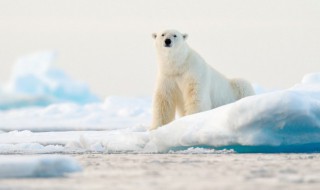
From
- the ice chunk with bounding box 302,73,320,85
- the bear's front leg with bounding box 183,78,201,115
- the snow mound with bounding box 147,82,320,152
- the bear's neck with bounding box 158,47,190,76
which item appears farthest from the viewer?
the ice chunk with bounding box 302,73,320,85

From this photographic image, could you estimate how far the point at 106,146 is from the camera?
789cm

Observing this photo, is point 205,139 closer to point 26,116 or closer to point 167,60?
point 167,60

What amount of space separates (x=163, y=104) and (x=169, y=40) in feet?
2.86

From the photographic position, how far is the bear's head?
30.5 ft

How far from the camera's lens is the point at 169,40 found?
9.27 metres

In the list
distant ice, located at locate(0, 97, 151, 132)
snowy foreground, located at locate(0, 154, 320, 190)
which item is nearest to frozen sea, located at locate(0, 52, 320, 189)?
snowy foreground, located at locate(0, 154, 320, 190)

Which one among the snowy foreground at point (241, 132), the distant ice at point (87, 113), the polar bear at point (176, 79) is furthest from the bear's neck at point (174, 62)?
the distant ice at point (87, 113)

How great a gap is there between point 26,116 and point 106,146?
2565 centimetres

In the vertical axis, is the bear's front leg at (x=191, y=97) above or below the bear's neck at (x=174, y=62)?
below

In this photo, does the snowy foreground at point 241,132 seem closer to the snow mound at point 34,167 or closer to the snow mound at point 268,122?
the snow mound at point 268,122

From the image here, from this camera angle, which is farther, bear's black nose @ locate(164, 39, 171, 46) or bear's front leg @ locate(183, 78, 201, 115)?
bear's black nose @ locate(164, 39, 171, 46)

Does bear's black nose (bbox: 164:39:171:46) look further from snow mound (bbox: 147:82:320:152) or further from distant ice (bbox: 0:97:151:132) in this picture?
distant ice (bbox: 0:97:151:132)

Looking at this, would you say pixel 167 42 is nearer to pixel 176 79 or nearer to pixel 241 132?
pixel 176 79

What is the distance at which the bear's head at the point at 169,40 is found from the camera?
929 centimetres
